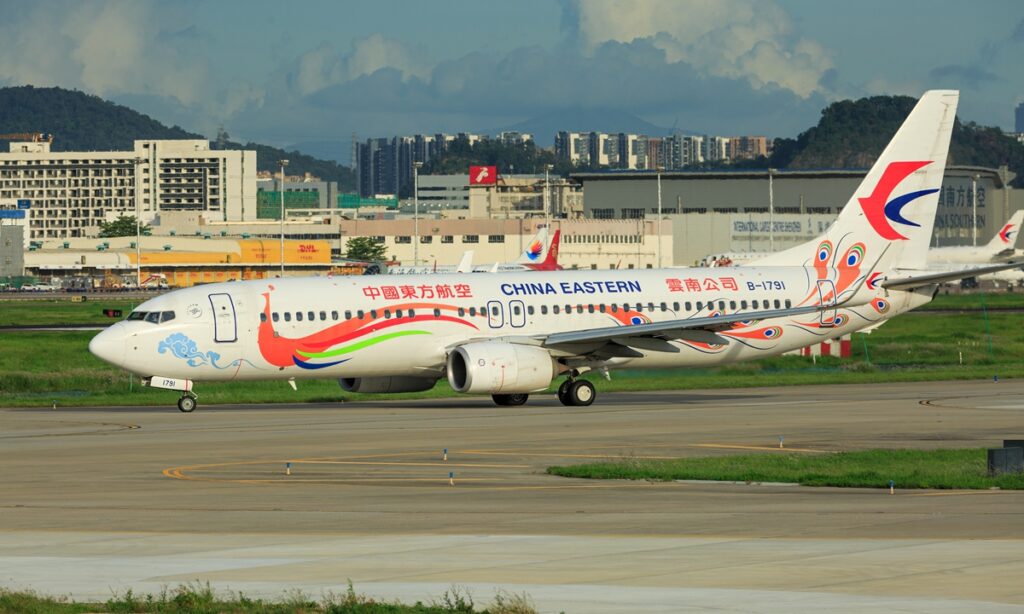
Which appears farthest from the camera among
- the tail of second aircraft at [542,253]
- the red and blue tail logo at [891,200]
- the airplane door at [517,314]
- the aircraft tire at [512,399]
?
the tail of second aircraft at [542,253]

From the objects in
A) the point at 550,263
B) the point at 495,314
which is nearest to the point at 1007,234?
the point at 550,263

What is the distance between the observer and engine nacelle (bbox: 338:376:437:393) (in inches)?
2046

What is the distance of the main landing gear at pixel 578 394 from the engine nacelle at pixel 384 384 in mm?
4651

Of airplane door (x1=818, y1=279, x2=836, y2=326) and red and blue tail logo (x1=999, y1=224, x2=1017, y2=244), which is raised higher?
red and blue tail logo (x1=999, y1=224, x2=1017, y2=244)

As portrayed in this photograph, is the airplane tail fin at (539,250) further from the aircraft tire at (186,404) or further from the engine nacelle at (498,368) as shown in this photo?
the aircraft tire at (186,404)

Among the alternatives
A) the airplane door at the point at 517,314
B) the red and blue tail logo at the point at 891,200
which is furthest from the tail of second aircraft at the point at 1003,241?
the airplane door at the point at 517,314

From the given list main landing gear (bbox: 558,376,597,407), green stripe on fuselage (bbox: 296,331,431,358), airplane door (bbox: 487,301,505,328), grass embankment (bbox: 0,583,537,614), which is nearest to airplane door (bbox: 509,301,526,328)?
airplane door (bbox: 487,301,505,328)

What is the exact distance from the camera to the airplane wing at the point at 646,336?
4919 centimetres

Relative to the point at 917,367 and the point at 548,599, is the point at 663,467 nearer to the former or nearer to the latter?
the point at 548,599

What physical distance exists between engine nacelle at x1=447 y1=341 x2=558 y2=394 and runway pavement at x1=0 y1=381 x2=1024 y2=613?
4.40m

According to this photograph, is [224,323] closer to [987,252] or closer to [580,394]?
[580,394]

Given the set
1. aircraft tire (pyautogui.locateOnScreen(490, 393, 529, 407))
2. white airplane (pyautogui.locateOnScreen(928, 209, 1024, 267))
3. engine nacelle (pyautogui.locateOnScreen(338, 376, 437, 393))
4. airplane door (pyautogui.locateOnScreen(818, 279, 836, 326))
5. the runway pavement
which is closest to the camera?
the runway pavement

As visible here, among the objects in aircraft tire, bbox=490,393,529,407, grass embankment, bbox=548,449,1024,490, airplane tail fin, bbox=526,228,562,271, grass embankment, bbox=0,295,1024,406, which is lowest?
grass embankment, bbox=548,449,1024,490

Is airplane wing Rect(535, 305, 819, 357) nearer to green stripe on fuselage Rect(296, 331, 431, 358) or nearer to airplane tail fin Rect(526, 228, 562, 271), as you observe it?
green stripe on fuselage Rect(296, 331, 431, 358)
